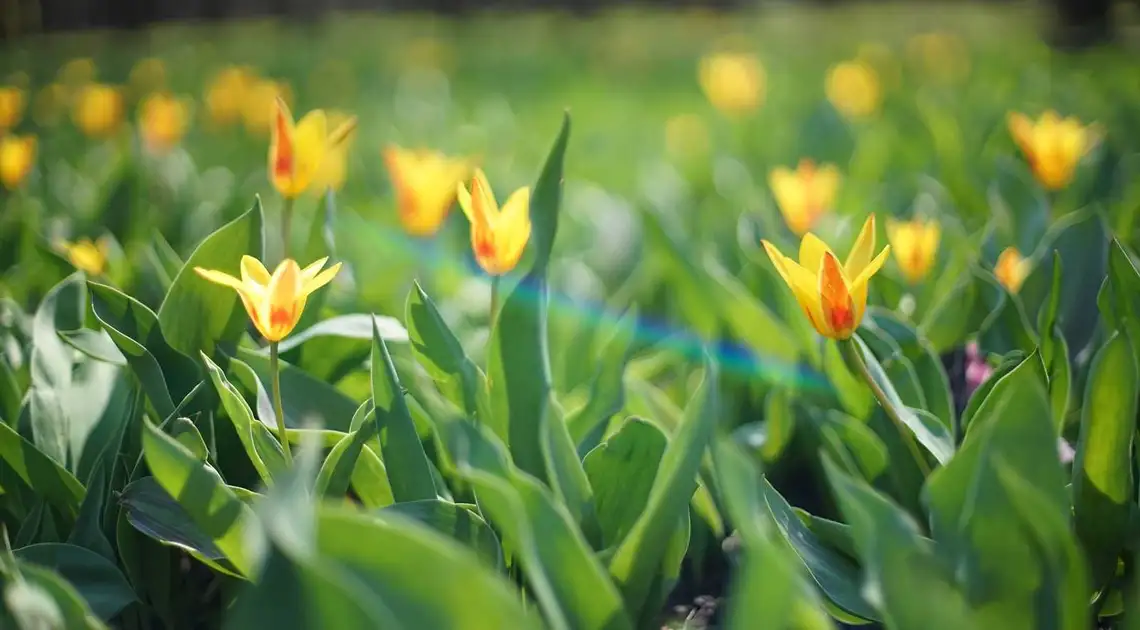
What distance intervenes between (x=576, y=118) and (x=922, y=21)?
7140 mm

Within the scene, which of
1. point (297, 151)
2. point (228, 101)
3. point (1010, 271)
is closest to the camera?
point (297, 151)

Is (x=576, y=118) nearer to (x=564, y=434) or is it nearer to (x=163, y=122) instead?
(x=163, y=122)

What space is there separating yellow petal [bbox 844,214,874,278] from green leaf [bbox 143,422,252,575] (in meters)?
0.76

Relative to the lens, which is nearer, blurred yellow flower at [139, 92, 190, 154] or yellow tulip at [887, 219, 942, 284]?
yellow tulip at [887, 219, 942, 284]

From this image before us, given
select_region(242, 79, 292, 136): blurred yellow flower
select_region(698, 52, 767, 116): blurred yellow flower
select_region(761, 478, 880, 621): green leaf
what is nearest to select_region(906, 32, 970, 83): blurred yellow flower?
select_region(698, 52, 767, 116): blurred yellow flower

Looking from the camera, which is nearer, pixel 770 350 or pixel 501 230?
pixel 501 230

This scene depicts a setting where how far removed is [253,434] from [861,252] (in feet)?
2.51

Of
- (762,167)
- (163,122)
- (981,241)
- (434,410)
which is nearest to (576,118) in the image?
(762,167)

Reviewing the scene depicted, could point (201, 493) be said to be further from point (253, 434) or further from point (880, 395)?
point (880, 395)

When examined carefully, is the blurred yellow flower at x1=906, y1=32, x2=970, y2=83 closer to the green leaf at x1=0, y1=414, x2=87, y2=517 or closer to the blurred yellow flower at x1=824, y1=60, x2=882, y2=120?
the blurred yellow flower at x1=824, y1=60, x2=882, y2=120

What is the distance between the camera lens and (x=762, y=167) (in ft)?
10.2

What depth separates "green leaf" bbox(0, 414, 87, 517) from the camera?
3.78 ft

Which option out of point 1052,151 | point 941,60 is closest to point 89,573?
point 1052,151

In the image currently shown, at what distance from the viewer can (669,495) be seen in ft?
3.09
